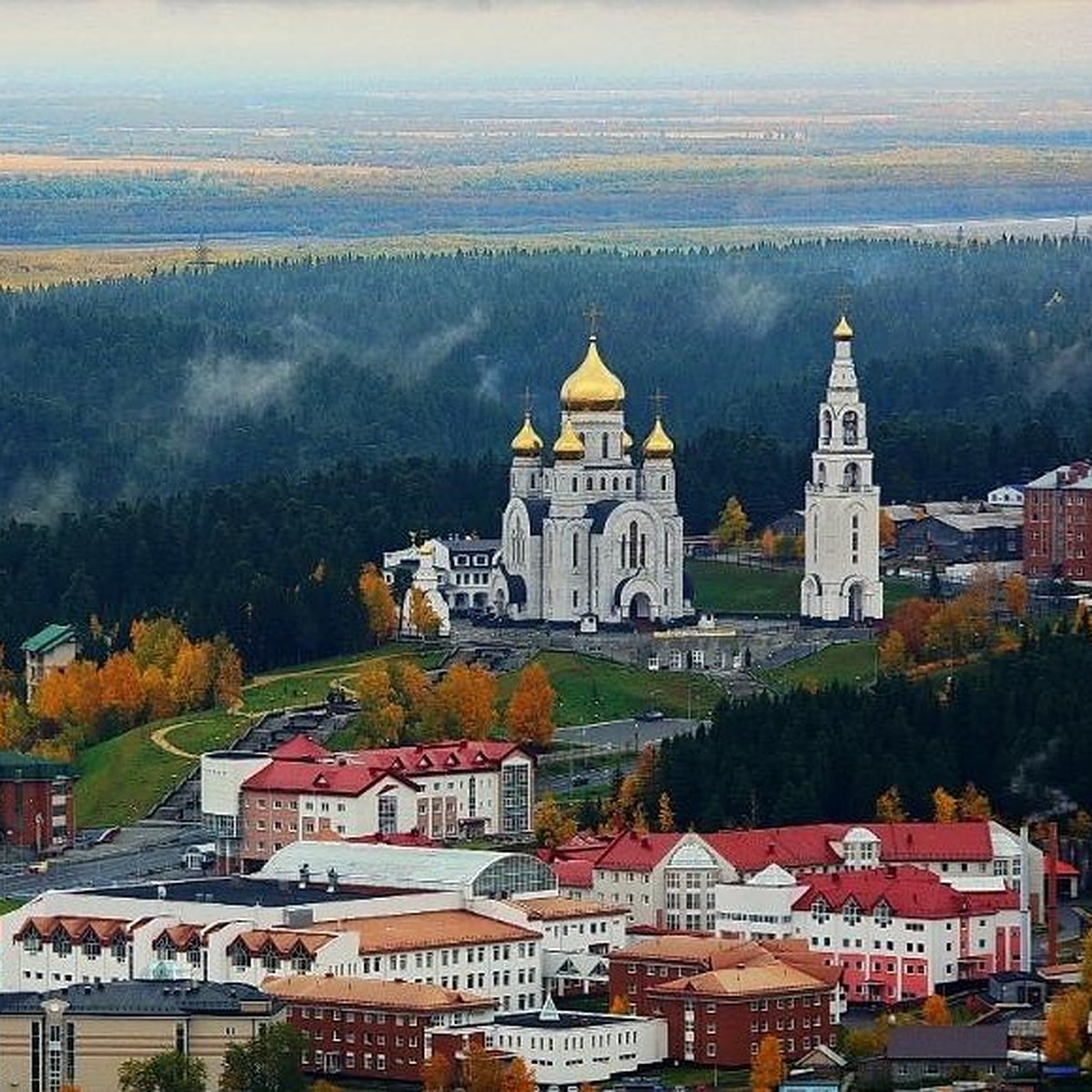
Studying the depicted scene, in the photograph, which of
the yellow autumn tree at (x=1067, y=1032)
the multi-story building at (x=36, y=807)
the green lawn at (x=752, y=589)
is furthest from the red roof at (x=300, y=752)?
the yellow autumn tree at (x=1067, y=1032)

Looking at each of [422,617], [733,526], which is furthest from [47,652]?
[733,526]

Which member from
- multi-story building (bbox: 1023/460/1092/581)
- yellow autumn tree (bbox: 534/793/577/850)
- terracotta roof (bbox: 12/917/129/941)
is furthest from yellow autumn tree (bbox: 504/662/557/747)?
terracotta roof (bbox: 12/917/129/941)

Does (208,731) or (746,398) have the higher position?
(746,398)

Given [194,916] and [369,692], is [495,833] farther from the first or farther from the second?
[194,916]

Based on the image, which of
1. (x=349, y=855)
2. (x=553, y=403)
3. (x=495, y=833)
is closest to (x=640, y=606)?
(x=495, y=833)

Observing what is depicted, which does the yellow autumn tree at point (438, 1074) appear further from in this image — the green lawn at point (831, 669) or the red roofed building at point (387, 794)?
the green lawn at point (831, 669)
